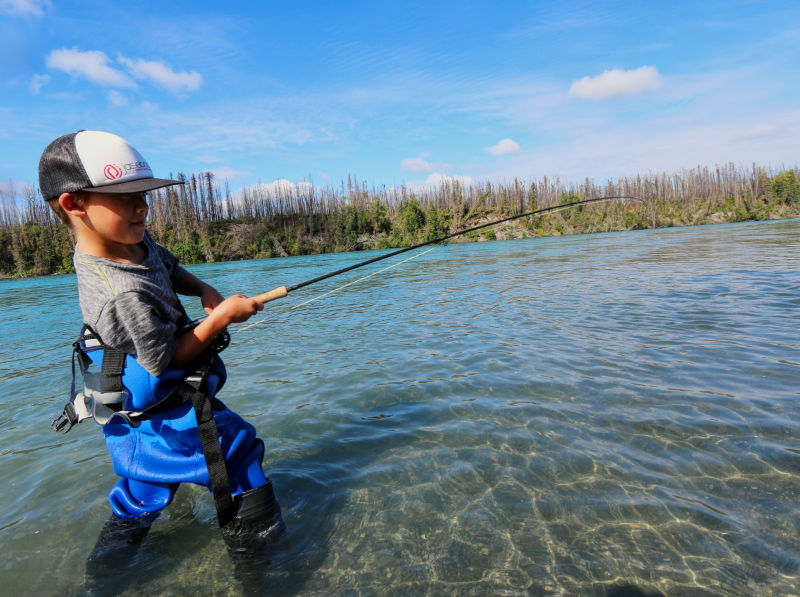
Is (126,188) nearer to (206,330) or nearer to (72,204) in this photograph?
(72,204)

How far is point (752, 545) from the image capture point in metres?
2.50

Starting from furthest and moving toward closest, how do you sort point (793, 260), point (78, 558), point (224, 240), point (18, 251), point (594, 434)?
point (224, 240) < point (18, 251) < point (793, 260) < point (594, 434) < point (78, 558)

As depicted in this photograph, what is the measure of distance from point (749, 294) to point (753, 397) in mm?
6762

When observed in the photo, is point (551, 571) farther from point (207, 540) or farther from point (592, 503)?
point (207, 540)

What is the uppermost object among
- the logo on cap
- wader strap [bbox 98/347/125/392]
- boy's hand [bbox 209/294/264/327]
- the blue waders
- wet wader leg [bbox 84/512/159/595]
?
the logo on cap

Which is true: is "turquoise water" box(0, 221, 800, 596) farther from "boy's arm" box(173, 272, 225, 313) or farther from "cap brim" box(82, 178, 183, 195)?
"cap brim" box(82, 178, 183, 195)

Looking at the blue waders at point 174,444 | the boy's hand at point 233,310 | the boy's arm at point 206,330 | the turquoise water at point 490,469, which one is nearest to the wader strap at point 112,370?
the blue waders at point 174,444

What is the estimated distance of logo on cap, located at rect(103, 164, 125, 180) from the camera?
2008mm

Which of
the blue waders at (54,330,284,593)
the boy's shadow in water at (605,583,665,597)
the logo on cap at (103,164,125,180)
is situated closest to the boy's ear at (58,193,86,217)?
the logo on cap at (103,164,125,180)

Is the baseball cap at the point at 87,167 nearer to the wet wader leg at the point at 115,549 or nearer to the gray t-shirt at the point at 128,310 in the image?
the gray t-shirt at the point at 128,310

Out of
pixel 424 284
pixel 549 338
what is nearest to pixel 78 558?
pixel 549 338

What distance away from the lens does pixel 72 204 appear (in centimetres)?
204

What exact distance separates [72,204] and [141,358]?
2.44 ft

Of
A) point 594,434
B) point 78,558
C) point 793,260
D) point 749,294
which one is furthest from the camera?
point 793,260
